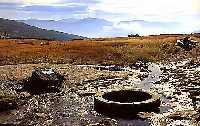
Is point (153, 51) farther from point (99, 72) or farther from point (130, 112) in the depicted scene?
point (130, 112)

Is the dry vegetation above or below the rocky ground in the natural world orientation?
above

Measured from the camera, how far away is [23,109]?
20.0 metres

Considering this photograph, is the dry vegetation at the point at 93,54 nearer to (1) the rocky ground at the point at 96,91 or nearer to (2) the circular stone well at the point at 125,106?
(1) the rocky ground at the point at 96,91

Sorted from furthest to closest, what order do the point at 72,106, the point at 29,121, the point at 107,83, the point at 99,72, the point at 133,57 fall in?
the point at 133,57 → the point at 99,72 → the point at 107,83 → the point at 72,106 → the point at 29,121

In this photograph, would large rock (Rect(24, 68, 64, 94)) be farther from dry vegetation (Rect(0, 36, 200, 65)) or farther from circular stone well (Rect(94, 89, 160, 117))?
dry vegetation (Rect(0, 36, 200, 65))

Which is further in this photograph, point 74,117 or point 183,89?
point 183,89

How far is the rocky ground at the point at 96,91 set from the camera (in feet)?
57.8

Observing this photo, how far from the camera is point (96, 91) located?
24.3m

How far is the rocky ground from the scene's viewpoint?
57.8ft

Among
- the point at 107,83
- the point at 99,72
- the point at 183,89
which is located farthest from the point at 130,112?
the point at 99,72

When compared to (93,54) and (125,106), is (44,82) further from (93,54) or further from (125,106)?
(93,54)

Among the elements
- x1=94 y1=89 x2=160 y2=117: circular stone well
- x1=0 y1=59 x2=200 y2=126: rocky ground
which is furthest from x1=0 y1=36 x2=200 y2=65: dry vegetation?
x1=94 y1=89 x2=160 y2=117: circular stone well

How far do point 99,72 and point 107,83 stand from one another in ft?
16.8

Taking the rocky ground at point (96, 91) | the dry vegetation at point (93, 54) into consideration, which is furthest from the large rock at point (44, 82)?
the dry vegetation at point (93, 54)
